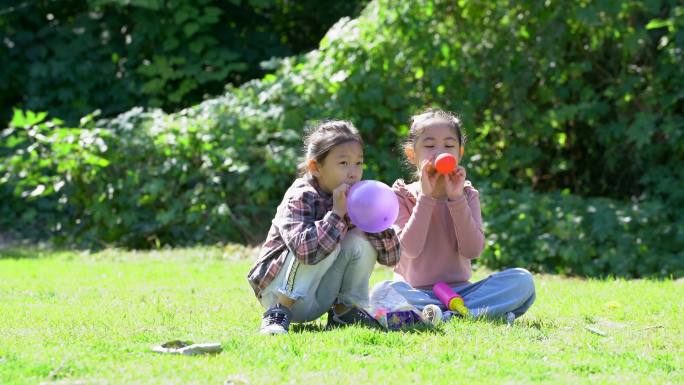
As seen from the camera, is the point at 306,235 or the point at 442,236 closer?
the point at 306,235

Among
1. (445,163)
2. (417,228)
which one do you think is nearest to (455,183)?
(445,163)

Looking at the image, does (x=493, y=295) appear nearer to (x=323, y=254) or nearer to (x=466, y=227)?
(x=466, y=227)

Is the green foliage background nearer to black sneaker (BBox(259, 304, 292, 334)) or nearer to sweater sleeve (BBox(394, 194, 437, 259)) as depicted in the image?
sweater sleeve (BBox(394, 194, 437, 259))

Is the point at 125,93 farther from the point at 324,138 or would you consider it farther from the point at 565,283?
the point at 324,138

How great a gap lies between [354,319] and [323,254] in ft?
1.69

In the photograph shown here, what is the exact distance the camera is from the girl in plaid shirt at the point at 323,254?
16.0ft

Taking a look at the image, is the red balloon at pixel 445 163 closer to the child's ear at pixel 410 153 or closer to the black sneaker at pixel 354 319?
the child's ear at pixel 410 153

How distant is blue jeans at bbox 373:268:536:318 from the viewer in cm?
530

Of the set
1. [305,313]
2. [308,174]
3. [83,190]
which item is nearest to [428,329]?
[305,313]

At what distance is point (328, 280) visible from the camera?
5062 mm

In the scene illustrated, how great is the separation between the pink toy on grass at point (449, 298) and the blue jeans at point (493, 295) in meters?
0.03

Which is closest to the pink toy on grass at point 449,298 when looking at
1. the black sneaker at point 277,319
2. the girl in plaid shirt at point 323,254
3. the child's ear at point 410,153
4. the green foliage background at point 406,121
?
the girl in plaid shirt at point 323,254

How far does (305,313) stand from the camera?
5.04 metres

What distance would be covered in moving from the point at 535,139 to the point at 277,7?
15.2 feet
